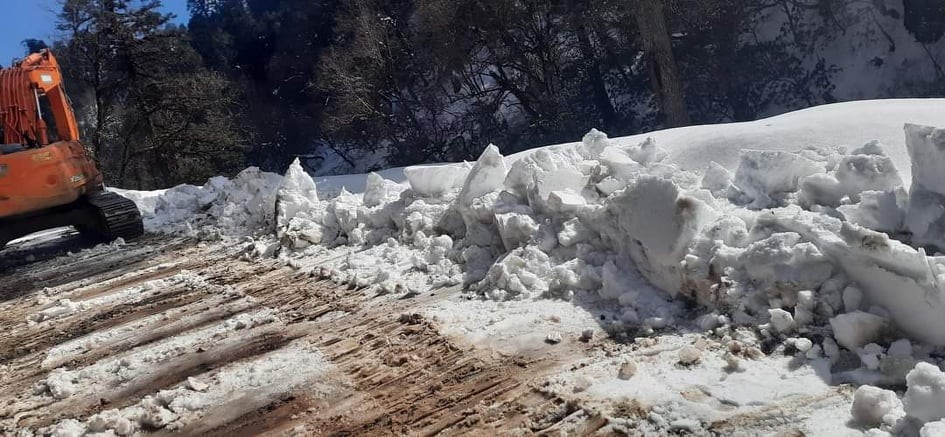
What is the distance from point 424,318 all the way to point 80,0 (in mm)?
21316

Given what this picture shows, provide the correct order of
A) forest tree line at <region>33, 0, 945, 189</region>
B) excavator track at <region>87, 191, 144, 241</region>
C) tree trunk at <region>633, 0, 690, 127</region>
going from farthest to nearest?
forest tree line at <region>33, 0, 945, 189</region> < tree trunk at <region>633, 0, 690, 127</region> < excavator track at <region>87, 191, 144, 241</region>

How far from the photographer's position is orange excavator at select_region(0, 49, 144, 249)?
27.3 feet

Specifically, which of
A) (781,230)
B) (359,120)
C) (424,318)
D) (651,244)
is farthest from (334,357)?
(359,120)

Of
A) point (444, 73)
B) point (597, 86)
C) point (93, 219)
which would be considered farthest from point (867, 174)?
point (444, 73)

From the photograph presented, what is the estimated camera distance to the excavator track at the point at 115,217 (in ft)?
30.4

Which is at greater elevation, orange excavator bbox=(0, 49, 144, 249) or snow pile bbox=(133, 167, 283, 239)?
orange excavator bbox=(0, 49, 144, 249)

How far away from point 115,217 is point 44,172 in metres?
1.09

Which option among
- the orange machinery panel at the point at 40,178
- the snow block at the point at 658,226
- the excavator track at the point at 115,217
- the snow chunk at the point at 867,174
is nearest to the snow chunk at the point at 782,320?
the snow block at the point at 658,226

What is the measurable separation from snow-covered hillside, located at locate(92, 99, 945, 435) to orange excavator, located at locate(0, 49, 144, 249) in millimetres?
3296

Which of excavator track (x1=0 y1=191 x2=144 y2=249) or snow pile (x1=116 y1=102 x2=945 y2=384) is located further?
excavator track (x1=0 y1=191 x2=144 y2=249)

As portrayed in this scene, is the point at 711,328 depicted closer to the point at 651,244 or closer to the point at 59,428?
the point at 651,244

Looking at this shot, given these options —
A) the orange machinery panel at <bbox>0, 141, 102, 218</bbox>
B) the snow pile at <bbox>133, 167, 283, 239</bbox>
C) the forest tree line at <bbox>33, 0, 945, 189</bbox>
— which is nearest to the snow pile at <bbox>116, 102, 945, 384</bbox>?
the snow pile at <bbox>133, 167, 283, 239</bbox>

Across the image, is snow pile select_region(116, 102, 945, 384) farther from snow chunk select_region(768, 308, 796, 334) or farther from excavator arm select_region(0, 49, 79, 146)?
excavator arm select_region(0, 49, 79, 146)

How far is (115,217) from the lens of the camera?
928 centimetres
